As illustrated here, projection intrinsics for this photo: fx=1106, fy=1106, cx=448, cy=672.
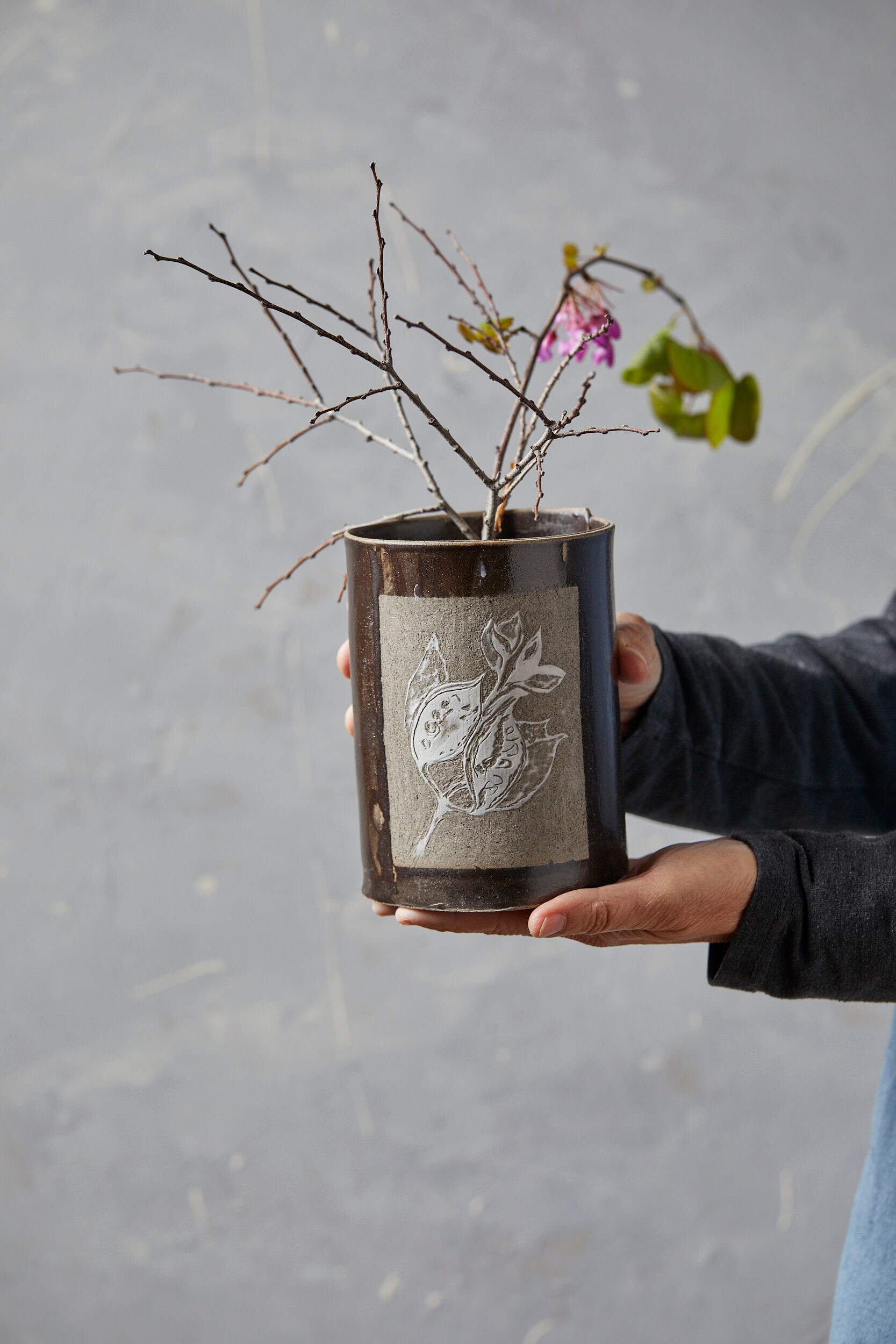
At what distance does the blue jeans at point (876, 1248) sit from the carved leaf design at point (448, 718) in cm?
40

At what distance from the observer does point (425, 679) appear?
0.59 m

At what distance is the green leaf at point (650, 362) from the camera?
84 cm

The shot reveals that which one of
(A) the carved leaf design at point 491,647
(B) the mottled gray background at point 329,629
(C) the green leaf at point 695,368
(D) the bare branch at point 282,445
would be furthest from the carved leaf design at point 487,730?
(B) the mottled gray background at point 329,629

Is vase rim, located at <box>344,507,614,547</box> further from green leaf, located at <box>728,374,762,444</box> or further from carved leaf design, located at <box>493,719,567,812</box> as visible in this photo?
green leaf, located at <box>728,374,762,444</box>

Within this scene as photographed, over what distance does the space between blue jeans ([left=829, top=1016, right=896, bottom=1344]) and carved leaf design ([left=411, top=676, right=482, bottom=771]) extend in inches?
15.9

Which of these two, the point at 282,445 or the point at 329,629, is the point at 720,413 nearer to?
the point at 282,445

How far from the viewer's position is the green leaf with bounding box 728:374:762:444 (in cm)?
88

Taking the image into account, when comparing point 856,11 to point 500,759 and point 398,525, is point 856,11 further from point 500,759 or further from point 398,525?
point 500,759

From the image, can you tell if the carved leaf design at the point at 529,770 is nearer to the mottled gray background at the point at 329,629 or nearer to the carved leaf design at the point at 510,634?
the carved leaf design at the point at 510,634

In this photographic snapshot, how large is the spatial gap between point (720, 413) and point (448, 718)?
1.44 ft

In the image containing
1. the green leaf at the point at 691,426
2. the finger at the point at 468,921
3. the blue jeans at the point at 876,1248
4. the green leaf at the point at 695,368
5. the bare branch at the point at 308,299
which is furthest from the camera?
the green leaf at the point at 691,426

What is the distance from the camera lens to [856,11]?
1.33 m

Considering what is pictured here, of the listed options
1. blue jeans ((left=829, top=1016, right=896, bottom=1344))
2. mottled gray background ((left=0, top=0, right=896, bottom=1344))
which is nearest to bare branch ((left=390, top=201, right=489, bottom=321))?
mottled gray background ((left=0, top=0, right=896, bottom=1344))

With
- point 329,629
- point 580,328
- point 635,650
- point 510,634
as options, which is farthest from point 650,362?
point 329,629
